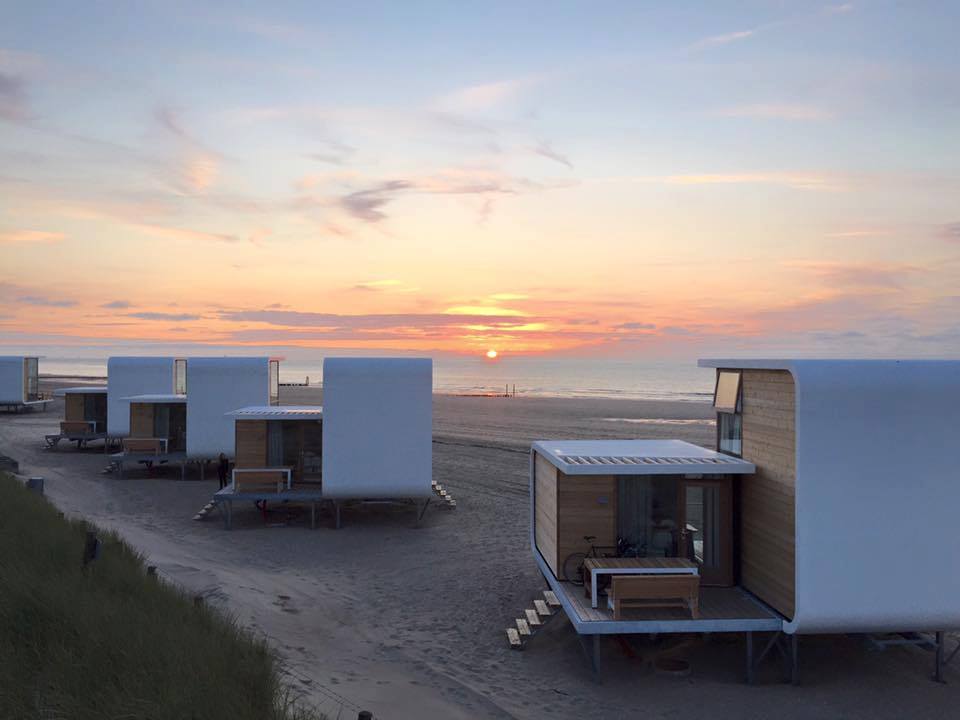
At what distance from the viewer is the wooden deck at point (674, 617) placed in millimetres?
9508

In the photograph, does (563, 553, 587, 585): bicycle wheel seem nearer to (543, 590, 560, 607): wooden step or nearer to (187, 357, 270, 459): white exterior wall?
(543, 590, 560, 607): wooden step

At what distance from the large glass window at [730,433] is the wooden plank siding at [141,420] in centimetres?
2021

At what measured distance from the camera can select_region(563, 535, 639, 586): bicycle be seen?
36.5ft

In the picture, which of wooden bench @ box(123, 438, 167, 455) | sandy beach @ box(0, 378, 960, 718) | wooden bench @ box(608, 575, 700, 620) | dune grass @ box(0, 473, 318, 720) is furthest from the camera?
wooden bench @ box(123, 438, 167, 455)

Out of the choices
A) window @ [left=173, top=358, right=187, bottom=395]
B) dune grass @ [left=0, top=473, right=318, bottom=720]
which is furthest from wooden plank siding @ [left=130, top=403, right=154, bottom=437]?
dune grass @ [left=0, top=473, right=318, bottom=720]

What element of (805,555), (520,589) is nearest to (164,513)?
(520,589)

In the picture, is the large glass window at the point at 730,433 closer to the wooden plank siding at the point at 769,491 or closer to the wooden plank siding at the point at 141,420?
the wooden plank siding at the point at 769,491

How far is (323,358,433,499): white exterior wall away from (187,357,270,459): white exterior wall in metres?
7.30

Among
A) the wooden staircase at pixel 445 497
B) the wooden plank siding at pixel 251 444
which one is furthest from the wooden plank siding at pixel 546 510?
the wooden plank siding at pixel 251 444

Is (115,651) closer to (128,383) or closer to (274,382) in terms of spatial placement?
(274,382)

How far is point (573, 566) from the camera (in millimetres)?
11148

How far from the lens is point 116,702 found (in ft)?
19.6

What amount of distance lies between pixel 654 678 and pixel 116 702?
6.40 meters

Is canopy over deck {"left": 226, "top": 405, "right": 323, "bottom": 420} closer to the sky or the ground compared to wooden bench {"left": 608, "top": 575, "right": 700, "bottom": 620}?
closer to the sky
